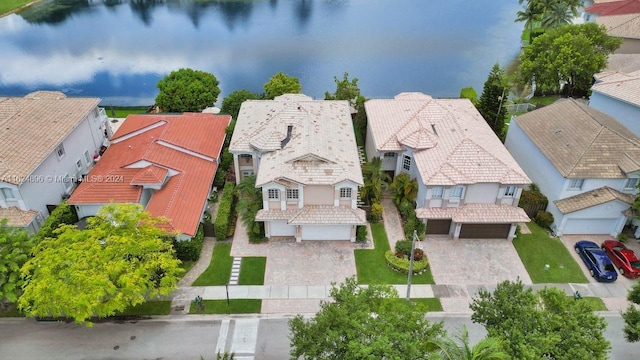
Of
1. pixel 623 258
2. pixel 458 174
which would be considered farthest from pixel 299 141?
pixel 623 258

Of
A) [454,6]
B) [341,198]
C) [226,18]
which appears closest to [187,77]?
[341,198]

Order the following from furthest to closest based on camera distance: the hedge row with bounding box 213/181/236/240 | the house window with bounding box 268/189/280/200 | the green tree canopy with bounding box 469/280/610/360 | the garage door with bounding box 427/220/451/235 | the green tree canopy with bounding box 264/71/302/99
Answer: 1. the green tree canopy with bounding box 264/71/302/99
2. the garage door with bounding box 427/220/451/235
3. the hedge row with bounding box 213/181/236/240
4. the house window with bounding box 268/189/280/200
5. the green tree canopy with bounding box 469/280/610/360

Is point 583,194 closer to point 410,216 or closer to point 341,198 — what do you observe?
point 410,216

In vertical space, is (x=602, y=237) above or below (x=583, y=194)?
below

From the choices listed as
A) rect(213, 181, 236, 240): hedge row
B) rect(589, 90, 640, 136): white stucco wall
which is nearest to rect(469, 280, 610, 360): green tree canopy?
rect(213, 181, 236, 240): hedge row

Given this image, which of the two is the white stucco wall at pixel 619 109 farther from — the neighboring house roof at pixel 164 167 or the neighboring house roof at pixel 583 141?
the neighboring house roof at pixel 164 167

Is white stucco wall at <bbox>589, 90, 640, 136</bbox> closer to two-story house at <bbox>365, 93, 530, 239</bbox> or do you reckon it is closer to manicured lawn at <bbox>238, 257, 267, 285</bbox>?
two-story house at <bbox>365, 93, 530, 239</bbox>
